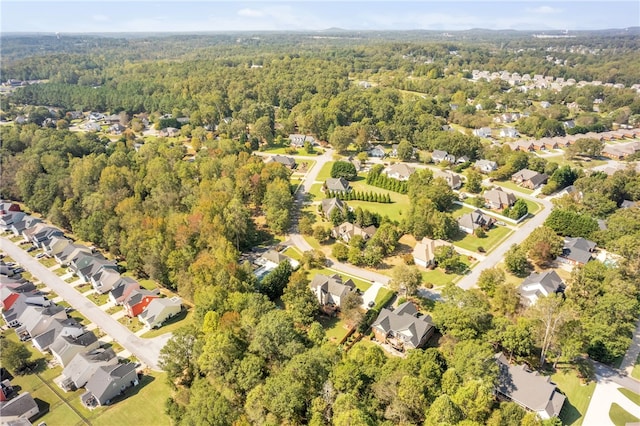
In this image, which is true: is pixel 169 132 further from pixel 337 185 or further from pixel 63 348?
pixel 63 348

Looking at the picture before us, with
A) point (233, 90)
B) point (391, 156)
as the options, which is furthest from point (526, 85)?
point (233, 90)

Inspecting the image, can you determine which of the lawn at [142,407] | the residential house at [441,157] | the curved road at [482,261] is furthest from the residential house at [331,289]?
the residential house at [441,157]

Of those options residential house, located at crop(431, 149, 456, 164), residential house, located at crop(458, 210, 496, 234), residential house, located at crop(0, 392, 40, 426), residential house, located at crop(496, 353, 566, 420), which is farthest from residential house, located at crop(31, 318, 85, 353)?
residential house, located at crop(431, 149, 456, 164)

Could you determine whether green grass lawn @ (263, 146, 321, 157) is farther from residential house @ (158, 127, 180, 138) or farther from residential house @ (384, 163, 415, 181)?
residential house @ (158, 127, 180, 138)

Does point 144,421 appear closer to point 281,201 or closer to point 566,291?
point 281,201

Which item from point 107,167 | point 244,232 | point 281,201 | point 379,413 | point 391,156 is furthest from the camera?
point 391,156

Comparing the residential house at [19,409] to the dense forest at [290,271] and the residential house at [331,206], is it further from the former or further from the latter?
the residential house at [331,206]
